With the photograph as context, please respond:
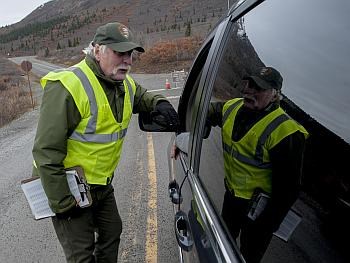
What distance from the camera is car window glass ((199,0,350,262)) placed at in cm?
98

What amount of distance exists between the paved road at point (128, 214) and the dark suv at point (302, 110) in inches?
77.2

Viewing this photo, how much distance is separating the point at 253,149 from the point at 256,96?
0.61 feet

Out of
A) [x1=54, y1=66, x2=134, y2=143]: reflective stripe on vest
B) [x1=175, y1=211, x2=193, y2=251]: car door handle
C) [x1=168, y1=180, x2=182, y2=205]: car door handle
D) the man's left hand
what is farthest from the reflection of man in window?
the man's left hand

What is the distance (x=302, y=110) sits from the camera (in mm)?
1150

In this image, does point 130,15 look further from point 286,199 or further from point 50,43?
point 286,199

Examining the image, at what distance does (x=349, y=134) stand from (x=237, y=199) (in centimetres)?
56

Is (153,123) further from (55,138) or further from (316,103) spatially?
(316,103)

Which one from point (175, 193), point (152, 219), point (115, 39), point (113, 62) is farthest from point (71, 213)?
point (152, 219)

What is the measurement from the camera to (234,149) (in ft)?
4.92

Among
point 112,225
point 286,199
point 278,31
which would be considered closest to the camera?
point 286,199

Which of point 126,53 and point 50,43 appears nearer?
point 126,53

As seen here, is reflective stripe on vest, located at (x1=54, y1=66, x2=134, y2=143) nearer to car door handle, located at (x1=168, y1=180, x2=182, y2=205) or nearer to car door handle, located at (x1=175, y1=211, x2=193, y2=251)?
car door handle, located at (x1=168, y1=180, x2=182, y2=205)

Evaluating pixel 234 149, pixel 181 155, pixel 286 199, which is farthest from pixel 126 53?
pixel 286 199

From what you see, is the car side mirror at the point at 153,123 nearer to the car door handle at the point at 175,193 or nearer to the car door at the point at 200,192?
the car door at the point at 200,192
